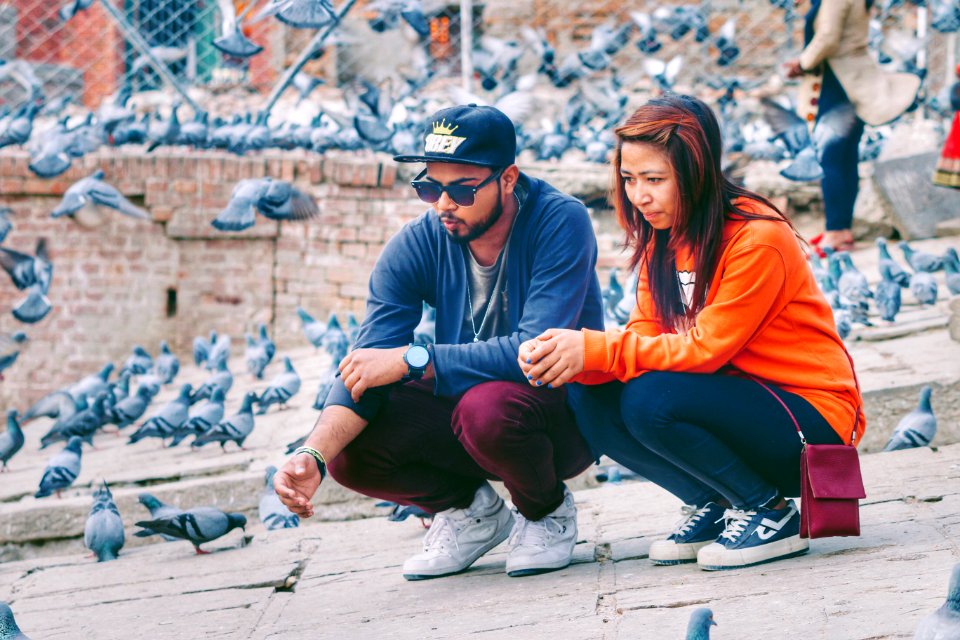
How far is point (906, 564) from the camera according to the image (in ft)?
8.32

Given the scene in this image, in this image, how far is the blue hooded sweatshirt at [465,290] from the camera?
9.41 ft

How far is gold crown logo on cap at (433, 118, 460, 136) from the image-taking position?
2.87m

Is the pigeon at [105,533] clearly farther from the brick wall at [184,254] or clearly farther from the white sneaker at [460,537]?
the brick wall at [184,254]

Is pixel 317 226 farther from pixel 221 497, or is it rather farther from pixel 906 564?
pixel 906 564

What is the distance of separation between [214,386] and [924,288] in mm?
3812

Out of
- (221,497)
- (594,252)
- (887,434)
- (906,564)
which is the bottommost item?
(221,497)

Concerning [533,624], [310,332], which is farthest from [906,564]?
[310,332]

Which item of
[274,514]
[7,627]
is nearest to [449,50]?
[274,514]

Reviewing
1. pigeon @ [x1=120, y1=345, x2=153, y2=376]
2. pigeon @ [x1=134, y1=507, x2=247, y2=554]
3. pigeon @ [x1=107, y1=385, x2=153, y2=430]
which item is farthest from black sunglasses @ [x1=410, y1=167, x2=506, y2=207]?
pigeon @ [x1=120, y1=345, x2=153, y2=376]

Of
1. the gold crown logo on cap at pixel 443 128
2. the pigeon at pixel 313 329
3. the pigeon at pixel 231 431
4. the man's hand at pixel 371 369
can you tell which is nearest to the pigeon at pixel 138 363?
the pigeon at pixel 313 329

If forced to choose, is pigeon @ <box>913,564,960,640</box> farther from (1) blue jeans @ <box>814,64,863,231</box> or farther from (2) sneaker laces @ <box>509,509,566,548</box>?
(1) blue jeans @ <box>814,64,863,231</box>

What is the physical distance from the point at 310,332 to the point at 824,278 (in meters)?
3.26

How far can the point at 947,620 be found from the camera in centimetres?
192

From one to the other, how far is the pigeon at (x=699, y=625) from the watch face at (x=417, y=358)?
1013 mm
